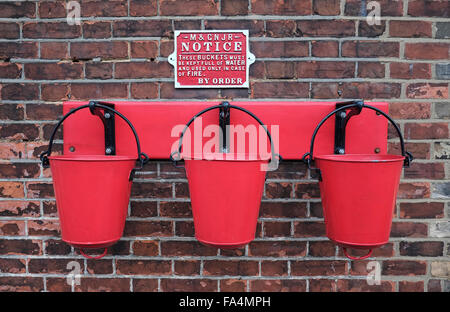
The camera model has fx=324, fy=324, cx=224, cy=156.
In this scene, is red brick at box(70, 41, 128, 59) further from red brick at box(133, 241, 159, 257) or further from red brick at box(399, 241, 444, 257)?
red brick at box(399, 241, 444, 257)

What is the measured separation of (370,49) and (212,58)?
58cm

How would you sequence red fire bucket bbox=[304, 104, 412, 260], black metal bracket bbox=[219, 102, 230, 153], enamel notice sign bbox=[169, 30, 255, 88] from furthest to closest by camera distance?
enamel notice sign bbox=[169, 30, 255, 88] < black metal bracket bbox=[219, 102, 230, 153] < red fire bucket bbox=[304, 104, 412, 260]

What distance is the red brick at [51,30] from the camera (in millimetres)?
1199

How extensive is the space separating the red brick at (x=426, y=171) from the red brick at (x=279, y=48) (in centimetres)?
58

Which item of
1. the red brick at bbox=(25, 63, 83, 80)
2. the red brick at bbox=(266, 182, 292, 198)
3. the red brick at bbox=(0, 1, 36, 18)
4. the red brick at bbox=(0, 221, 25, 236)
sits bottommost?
the red brick at bbox=(0, 221, 25, 236)

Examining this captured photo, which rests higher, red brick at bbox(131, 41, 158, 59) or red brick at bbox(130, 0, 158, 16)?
red brick at bbox(130, 0, 158, 16)

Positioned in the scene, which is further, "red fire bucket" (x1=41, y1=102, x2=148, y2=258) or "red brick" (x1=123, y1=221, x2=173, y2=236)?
"red brick" (x1=123, y1=221, x2=173, y2=236)

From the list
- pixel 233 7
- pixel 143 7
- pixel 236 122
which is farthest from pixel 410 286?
pixel 143 7

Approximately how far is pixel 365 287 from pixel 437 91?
78cm

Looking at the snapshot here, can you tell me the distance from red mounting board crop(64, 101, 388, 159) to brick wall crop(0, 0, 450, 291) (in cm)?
7

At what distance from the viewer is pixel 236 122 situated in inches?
44.7

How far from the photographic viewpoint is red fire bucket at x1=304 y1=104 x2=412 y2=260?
0.90m

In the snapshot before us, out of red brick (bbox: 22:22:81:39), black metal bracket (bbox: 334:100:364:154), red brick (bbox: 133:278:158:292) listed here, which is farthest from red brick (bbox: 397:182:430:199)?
red brick (bbox: 22:22:81:39)
